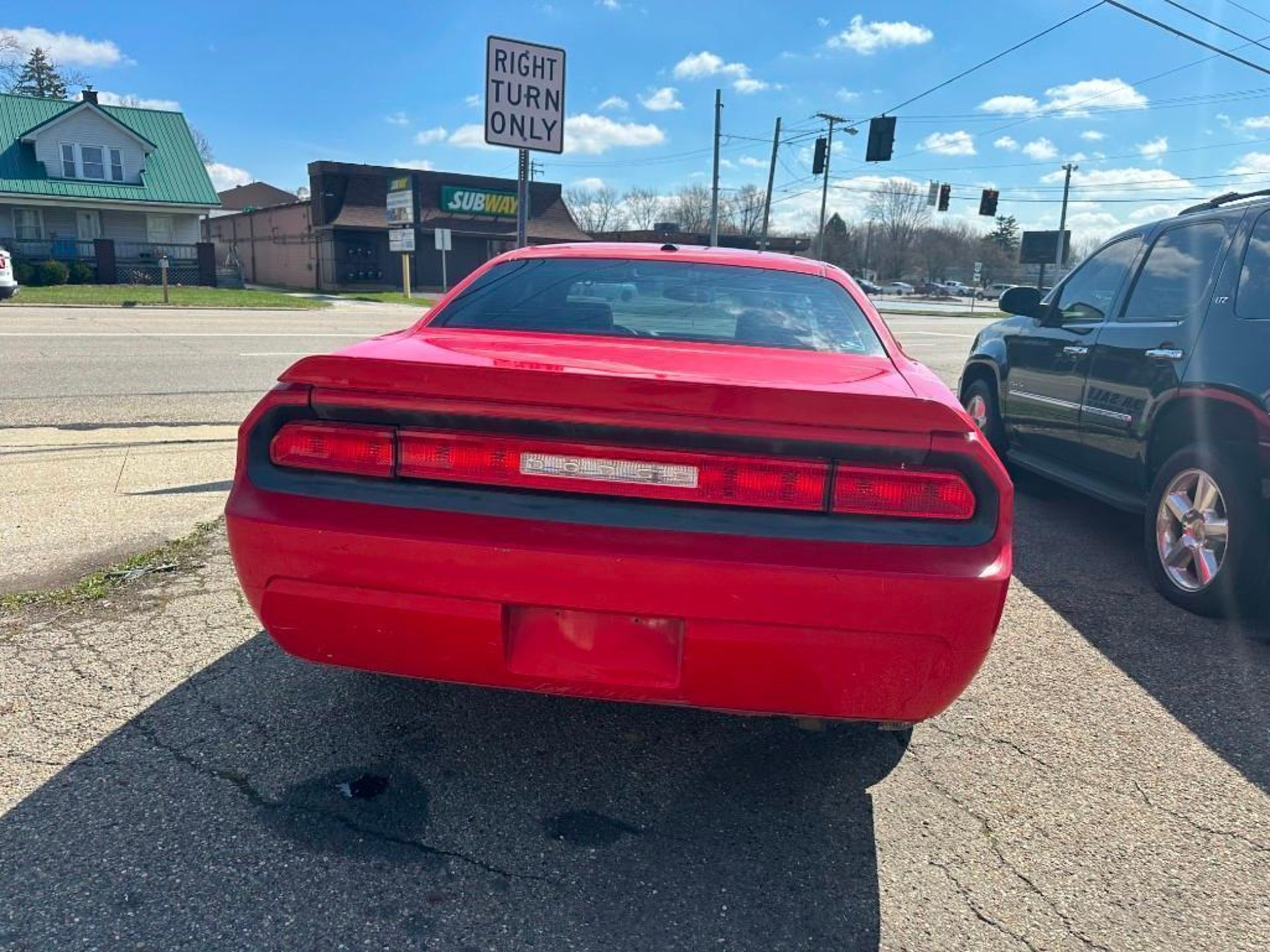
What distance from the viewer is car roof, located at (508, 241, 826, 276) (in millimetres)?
3629

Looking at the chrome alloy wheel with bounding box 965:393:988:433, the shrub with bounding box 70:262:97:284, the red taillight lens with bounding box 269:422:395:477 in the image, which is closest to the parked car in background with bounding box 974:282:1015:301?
the shrub with bounding box 70:262:97:284

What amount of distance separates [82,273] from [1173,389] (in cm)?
3418

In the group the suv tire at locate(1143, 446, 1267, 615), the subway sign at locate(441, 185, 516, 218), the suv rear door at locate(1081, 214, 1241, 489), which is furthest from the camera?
the subway sign at locate(441, 185, 516, 218)

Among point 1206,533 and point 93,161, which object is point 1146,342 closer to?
point 1206,533

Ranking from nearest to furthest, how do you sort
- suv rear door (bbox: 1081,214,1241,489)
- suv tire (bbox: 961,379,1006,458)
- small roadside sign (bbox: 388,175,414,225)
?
suv rear door (bbox: 1081,214,1241,489), suv tire (bbox: 961,379,1006,458), small roadside sign (bbox: 388,175,414,225)

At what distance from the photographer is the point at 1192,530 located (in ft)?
13.4

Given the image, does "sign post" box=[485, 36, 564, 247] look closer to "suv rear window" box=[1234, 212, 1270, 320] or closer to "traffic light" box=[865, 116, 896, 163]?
Answer: "suv rear window" box=[1234, 212, 1270, 320]

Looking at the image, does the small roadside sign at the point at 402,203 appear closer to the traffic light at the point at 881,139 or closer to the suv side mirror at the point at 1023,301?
the traffic light at the point at 881,139

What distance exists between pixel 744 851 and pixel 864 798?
1.54 feet

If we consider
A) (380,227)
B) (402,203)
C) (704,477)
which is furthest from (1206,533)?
(380,227)

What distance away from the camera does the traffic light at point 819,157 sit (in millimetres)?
29609

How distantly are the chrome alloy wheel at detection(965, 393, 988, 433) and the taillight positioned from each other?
4670 millimetres

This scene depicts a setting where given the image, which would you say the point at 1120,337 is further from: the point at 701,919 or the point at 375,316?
the point at 375,316

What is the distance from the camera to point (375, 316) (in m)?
23.8
